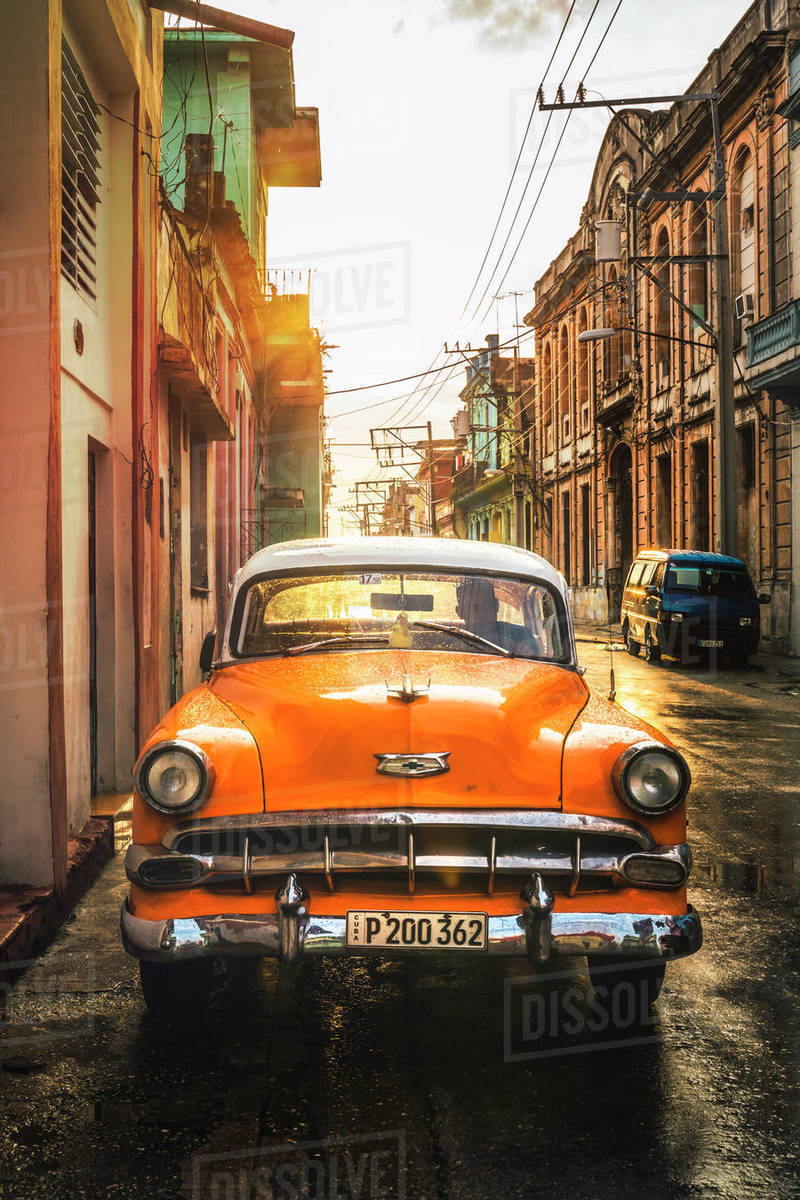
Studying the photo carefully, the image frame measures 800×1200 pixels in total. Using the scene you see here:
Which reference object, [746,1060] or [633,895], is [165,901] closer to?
[633,895]

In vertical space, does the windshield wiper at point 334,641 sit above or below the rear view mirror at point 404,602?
below

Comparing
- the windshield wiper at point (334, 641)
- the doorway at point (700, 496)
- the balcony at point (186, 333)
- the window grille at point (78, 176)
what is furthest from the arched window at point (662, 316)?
the windshield wiper at point (334, 641)

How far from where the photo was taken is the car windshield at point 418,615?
4750 mm

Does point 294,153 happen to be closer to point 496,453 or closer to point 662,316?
point 662,316

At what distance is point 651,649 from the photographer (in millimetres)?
20000

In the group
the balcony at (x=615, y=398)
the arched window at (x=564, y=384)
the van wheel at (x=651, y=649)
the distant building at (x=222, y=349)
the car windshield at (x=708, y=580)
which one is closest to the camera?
the distant building at (x=222, y=349)

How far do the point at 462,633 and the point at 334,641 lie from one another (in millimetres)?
527

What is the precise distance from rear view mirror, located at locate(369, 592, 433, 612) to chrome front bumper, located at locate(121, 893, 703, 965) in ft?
5.88

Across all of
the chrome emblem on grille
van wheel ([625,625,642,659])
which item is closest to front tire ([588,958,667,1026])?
the chrome emblem on grille

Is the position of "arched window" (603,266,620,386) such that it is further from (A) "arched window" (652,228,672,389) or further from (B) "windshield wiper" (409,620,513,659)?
(B) "windshield wiper" (409,620,513,659)

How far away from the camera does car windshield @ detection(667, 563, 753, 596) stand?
19.1 meters

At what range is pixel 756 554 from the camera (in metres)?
23.0

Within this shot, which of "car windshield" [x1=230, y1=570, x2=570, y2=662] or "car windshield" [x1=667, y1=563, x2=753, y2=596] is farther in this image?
"car windshield" [x1=667, y1=563, x2=753, y2=596]

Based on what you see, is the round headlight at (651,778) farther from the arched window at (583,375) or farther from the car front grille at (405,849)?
the arched window at (583,375)
